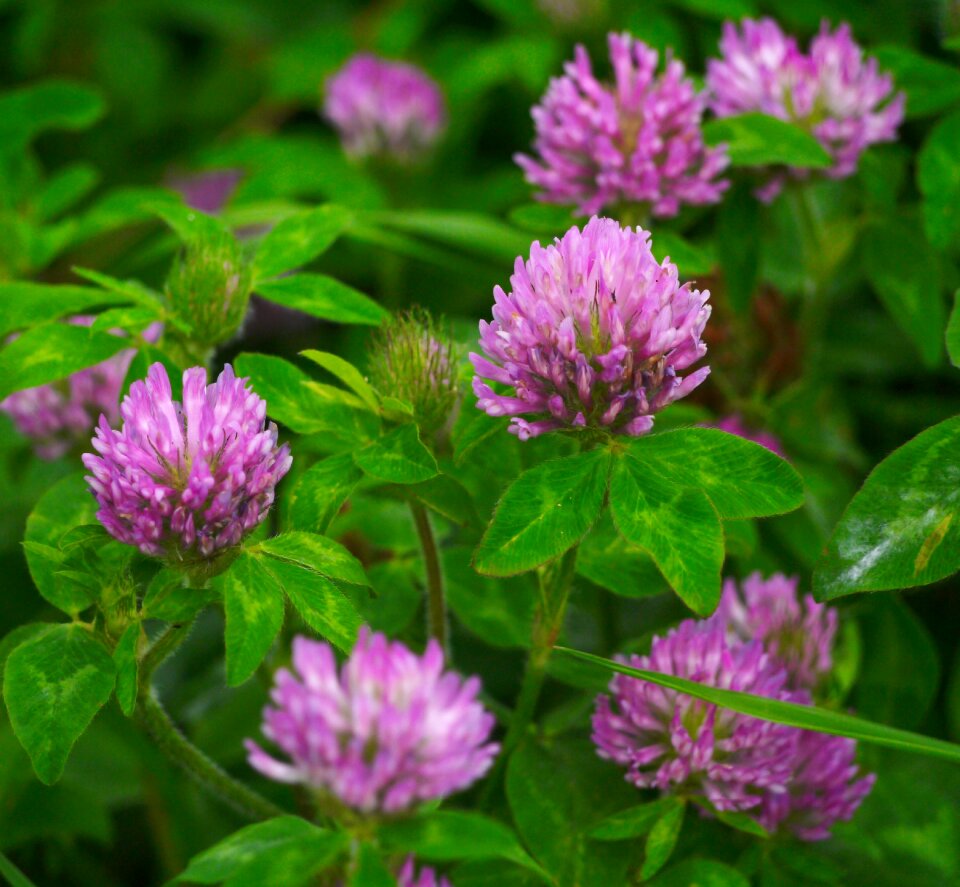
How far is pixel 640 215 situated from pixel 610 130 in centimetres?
12

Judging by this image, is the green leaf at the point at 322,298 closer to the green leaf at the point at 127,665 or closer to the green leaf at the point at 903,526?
the green leaf at the point at 127,665

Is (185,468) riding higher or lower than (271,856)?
higher

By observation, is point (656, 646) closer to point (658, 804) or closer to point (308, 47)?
point (658, 804)

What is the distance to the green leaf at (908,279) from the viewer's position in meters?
1.79

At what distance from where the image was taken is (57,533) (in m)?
1.37

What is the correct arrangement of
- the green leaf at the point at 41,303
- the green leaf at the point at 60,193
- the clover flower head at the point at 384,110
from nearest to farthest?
the green leaf at the point at 41,303 < the green leaf at the point at 60,193 < the clover flower head at the point at 384,110

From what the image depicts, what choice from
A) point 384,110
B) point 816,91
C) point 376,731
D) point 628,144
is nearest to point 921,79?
point 816,91

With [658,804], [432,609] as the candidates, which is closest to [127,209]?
[432,609]

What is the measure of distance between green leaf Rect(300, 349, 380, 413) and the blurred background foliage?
0.16m

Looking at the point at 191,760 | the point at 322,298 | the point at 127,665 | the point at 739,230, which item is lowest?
the point at 191,760

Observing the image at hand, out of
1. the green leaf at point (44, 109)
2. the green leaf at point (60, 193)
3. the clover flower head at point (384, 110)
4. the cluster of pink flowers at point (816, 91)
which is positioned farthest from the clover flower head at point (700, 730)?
the clover flower head at point (384, 110)

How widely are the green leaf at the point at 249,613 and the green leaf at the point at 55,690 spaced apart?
15 cm

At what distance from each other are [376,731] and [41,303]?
0.86m

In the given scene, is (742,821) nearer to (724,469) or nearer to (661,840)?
(661,840)
